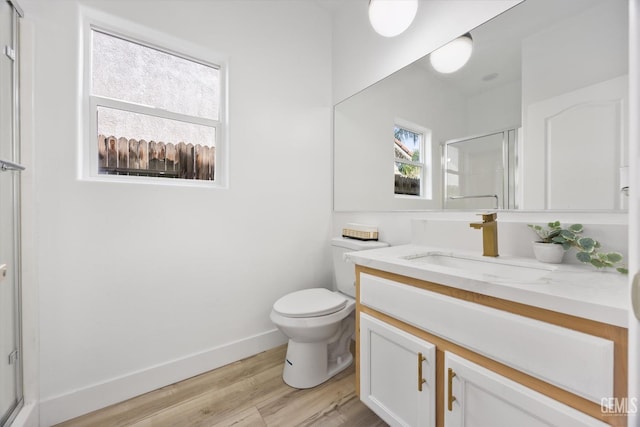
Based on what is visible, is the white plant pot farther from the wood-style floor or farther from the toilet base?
the toilet base

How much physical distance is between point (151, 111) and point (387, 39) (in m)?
1.55

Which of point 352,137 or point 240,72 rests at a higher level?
point 240,72

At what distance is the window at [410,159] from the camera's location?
1.58m

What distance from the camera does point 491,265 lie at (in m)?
1.13

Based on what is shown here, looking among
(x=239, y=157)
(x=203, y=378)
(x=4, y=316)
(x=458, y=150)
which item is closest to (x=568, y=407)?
(x=458, y=150)

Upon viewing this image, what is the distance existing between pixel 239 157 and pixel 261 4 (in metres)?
1.09

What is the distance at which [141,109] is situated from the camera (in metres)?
1.54

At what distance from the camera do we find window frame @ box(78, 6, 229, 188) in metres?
1.36

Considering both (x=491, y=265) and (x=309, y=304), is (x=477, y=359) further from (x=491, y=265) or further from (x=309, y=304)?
(x=309, y=304)

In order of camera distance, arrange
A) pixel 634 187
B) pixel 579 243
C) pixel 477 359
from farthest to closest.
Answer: pixel 579 243
pixel 477 359
pixel 634 187

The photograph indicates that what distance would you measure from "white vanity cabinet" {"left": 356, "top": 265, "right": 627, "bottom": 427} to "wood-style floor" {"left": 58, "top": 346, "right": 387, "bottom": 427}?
10.3 inches

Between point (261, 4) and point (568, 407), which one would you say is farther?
point (261, 4)

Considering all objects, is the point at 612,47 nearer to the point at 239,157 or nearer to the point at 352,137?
the point at 352,137

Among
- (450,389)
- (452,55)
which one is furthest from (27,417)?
(452,55)
